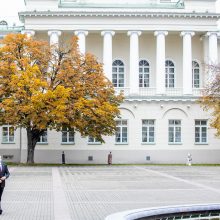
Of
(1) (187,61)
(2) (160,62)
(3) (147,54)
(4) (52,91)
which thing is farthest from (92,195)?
(3) (147,54)

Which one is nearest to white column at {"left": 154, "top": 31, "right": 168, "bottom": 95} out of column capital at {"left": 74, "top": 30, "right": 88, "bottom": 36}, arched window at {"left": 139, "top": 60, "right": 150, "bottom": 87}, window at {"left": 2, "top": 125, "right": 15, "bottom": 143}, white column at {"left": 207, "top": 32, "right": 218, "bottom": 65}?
arched window at {"left": 139, "top": 60, "right": 150, "bottom": 87}

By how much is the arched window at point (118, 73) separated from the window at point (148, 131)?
5276mm

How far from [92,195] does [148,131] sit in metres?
34.7

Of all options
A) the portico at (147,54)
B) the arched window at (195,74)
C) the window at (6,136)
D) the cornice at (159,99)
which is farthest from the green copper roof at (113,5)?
the window at (6,136)

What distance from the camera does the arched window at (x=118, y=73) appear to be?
6219 centimetres

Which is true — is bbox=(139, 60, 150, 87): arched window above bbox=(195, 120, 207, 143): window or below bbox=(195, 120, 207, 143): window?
above

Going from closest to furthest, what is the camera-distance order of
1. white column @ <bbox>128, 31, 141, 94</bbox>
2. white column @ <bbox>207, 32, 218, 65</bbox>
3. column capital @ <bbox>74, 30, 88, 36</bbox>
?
white column @ <bbox>128, 31, 141, 94</bbox> → column capital @ <bbox>74, 30, 88, 36</bbox> → white column @ <bbox>207, 32, 218, 65</bbox>

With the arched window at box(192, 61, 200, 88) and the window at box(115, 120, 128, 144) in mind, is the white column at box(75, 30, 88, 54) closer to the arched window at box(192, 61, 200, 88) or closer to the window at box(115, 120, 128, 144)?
the window at box(115, 120, 128, 144)

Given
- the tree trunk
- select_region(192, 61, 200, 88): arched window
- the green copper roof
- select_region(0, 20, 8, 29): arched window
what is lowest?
the tree trunk

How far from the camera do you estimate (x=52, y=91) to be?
47375 mm

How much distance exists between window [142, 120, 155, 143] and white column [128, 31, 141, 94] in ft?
10.6

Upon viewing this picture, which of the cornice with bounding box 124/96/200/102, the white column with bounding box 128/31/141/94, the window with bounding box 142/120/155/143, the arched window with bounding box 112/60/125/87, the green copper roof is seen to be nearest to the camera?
the cornice with bounding box 124/96/200/102

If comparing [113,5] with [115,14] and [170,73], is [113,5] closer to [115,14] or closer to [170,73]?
[115,14]

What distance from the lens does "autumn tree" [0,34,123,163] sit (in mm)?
46562
